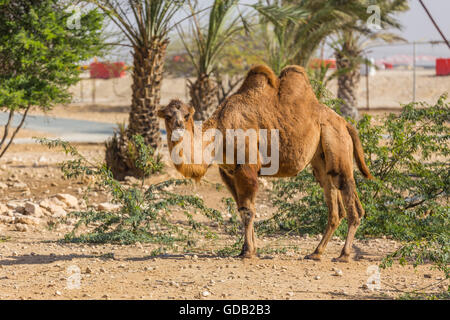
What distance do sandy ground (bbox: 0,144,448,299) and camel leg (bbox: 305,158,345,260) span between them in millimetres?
126

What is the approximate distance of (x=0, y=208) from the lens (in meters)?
9.41

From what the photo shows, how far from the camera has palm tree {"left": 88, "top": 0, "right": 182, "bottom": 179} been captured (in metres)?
13.2

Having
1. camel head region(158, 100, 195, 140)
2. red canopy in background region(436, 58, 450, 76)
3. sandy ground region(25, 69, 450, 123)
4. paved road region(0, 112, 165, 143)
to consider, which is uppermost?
red canopy in background region(436, 58, 450, 76)

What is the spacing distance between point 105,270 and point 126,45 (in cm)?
816

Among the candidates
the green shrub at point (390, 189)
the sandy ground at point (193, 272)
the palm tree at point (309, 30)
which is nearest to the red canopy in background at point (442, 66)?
the palm tree at point (309, 30)

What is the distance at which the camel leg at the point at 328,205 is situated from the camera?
22.1 ft

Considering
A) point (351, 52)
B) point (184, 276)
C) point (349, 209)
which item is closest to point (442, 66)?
point (351, 52)

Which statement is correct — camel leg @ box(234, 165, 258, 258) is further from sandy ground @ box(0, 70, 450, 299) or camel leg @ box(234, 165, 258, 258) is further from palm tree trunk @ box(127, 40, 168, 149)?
palm tree trunk @ box(127, 40, 168, 149)

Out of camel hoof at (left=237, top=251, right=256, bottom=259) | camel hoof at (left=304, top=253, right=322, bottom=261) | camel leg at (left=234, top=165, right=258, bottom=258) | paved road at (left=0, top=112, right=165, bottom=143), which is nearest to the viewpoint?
camel leg at (left=234, top=165, right=258, bottom=258)

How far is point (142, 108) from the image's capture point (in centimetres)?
1377

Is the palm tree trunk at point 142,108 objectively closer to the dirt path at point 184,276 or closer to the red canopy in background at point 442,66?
the dirt path at point 184,276

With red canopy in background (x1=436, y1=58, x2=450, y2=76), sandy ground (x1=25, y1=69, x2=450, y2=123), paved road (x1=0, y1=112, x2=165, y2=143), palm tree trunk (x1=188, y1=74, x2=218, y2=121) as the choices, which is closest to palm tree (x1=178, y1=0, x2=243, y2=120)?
palm tree trunk (x1=188, y1=74, x2=218, y2=121)

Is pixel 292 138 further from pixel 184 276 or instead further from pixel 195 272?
pixel 184 276

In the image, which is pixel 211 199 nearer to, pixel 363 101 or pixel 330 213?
pixel 330 213
